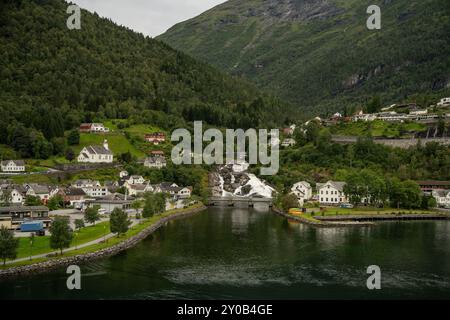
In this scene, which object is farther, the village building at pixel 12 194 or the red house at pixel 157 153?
the red house at pixel 157 153

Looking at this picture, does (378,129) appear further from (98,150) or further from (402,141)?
(98,150)

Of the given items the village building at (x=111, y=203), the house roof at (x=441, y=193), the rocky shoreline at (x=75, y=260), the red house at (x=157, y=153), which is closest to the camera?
the rocky shoreline at (x=75, y=260)

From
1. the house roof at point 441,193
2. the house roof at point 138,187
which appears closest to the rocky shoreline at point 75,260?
the house roof at point 138,187

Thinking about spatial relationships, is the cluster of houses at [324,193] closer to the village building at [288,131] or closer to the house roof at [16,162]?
the house roof at [16,162]

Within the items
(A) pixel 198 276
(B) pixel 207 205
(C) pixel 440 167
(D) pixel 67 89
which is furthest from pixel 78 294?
(D) pixel 67 89

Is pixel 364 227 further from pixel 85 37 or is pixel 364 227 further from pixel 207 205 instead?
pixel 85 37
